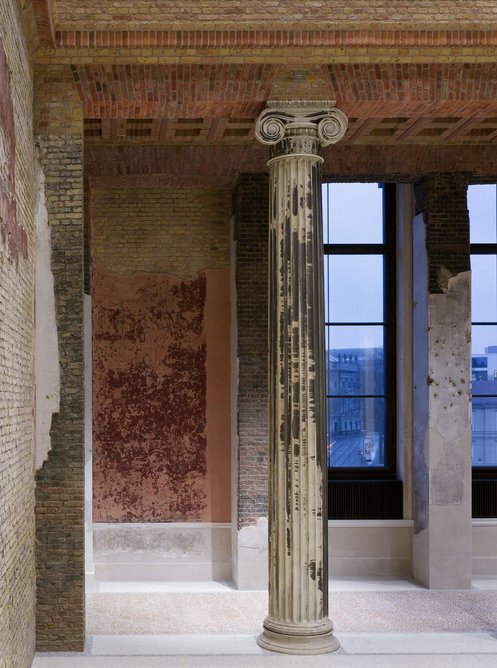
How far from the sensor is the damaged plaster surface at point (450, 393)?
13352mm

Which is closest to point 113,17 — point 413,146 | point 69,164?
point 69,164

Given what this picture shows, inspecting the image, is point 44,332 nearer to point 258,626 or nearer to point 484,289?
point 258,626

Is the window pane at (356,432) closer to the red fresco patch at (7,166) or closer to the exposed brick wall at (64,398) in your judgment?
the exposed brick wall at (64,398)

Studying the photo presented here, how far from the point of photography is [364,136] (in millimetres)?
12164

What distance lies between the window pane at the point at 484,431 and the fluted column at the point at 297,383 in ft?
20.5

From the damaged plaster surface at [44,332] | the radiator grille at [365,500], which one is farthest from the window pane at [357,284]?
the damaged plaster surface at [44,332]

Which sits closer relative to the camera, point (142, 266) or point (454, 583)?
point (454, 583)

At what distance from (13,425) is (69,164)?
2960 millimetres

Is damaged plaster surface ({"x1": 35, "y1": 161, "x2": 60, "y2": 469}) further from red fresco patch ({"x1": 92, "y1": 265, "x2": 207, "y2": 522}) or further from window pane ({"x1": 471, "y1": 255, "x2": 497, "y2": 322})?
window pane ({"x1": 471, "y1": 255, "x2": 497, "y2": 322})

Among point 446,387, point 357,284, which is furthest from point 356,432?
point 357,284

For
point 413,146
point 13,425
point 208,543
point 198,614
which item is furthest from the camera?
point 208,543

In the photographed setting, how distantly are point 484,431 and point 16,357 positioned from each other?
926 cm

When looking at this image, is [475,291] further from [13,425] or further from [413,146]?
[13,425]

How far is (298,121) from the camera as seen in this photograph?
31.7 feet
